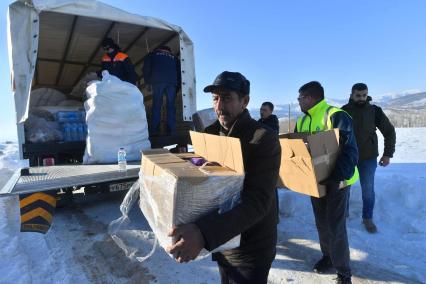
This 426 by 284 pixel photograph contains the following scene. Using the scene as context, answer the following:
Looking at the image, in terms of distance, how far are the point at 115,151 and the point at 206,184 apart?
342 centimetres

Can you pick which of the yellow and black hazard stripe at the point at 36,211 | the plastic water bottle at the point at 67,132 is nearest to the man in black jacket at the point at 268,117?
the plastic water bottle at the point at 67,132

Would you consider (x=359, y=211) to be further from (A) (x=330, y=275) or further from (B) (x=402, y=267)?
(A) (x=330, y=275)

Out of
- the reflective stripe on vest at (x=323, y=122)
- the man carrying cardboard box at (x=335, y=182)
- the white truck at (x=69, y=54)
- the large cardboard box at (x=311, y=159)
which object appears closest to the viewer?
the large cardboard box at (x=311, y=159)

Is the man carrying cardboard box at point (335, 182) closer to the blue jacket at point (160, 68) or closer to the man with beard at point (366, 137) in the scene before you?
the man with beard at point (366, 137)

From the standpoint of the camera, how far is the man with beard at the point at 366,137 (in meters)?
4.18

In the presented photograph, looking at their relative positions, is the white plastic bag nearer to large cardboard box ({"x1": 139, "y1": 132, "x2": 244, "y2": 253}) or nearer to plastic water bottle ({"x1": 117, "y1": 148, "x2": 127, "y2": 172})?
plastic water bottle ({"x1": 117, "y1": 148, "x2": 127, "y2": 172})

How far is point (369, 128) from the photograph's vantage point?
4.27 m

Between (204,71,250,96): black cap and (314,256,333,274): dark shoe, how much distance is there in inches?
88.4

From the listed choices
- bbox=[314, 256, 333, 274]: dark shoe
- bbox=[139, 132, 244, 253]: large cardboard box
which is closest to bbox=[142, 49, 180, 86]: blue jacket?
bbox=[314, 256, 333, 274]: dark shoe

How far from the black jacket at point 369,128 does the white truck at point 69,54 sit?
2622mm

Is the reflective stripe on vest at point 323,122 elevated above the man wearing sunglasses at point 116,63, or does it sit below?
below

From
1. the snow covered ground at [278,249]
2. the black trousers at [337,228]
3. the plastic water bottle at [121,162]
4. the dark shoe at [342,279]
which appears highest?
the plastic water bottle at [121,162]

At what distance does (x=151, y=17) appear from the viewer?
17.1 ft

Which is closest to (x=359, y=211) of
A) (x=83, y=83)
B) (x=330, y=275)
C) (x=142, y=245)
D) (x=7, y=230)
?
(x=330, y=275)
